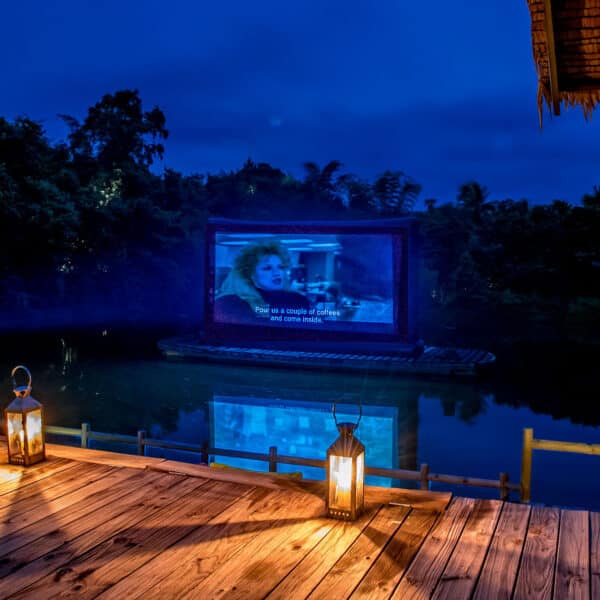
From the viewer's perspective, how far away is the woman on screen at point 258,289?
14852 millimetres

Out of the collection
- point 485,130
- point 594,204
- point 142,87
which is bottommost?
point 594,204

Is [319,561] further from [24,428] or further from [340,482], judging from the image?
[24,428]

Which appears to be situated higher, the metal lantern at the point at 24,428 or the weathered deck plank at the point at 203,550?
the metal lantern at the point at 24,428

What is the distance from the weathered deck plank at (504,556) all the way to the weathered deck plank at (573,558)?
14 centimetres

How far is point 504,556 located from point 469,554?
0.42 feet

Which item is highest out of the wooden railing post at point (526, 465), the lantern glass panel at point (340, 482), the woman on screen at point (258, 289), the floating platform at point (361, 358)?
the woman on screen at point (258, 289)

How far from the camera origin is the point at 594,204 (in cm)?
2577

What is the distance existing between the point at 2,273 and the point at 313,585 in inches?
870

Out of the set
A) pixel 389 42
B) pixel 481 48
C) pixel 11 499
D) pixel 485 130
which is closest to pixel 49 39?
pixel 389 42

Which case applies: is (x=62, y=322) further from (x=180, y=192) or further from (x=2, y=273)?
(x=180, y=192)

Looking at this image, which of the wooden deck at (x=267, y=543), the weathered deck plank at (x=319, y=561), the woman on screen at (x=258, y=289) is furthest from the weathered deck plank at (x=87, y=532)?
the woman on screen at (x=258, y=289)

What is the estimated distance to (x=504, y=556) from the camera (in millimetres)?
2213

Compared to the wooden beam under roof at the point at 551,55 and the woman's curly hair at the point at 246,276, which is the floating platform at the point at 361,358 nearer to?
the woman's curly hair at the point at 246,276

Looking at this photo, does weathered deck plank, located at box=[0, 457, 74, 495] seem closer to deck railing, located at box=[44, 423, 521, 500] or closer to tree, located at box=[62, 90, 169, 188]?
deck railing, located at box=[44, 423, 521, 500]
